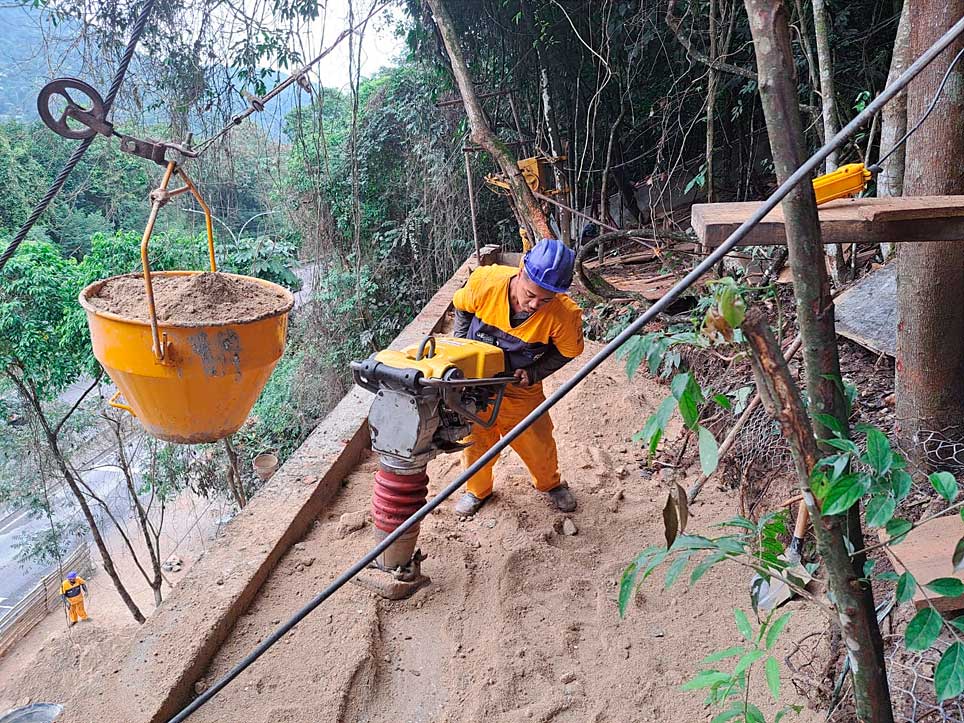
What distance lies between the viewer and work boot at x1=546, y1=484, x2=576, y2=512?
3.25 meters

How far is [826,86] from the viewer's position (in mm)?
3553

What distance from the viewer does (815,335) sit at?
3.76ft

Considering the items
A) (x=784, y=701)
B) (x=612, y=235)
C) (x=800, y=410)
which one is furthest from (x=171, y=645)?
(x=612, y=235)

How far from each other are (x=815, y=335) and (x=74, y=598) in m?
11.9

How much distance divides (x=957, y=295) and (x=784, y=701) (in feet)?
4.99

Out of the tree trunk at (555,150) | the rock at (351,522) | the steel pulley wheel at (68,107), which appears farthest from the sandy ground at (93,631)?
the steel pulley wheel at (68,107)

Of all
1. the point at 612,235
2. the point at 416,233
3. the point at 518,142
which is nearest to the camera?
the point at 612,235

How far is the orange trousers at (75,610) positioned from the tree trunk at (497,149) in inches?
361

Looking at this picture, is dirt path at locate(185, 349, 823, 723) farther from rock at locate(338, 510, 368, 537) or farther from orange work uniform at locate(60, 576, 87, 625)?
orange work uniform at locate(60, 576, 87, 625)

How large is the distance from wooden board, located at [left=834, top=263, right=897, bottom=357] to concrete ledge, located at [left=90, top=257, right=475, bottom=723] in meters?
Answer: 2.63

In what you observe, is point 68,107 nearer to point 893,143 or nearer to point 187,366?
point 187,366

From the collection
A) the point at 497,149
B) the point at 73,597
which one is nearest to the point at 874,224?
the point at 497,149

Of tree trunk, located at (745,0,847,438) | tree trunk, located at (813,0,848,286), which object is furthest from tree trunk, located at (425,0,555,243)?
tree trunk, located at (745,0,847,438)

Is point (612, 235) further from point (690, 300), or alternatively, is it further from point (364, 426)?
point (364, 426)
